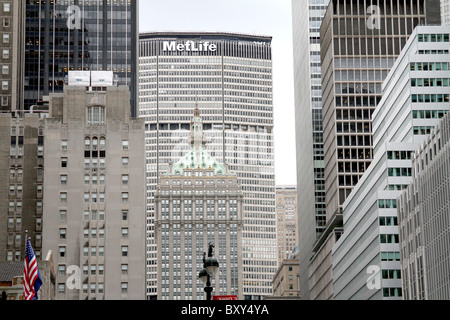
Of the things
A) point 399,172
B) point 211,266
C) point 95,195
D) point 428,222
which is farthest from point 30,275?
point 95,195

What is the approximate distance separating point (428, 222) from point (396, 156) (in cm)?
2444

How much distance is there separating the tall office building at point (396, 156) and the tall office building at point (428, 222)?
3265mm

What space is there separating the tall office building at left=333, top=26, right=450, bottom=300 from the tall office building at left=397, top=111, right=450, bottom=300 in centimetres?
327

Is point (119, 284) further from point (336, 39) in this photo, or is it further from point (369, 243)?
point (336, 39)

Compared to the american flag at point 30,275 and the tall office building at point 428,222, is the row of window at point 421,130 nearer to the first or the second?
the tall office building at point 428,222

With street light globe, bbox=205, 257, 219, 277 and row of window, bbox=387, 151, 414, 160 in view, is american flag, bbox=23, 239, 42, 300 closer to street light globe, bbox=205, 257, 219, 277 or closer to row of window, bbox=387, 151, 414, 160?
street light globe, bbox=205, 257, 219, 277

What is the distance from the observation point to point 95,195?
541ft

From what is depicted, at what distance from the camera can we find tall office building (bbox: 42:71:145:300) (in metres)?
159

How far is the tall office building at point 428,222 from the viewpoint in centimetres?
10575

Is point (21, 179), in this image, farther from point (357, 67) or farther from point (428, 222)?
point (428, 222)

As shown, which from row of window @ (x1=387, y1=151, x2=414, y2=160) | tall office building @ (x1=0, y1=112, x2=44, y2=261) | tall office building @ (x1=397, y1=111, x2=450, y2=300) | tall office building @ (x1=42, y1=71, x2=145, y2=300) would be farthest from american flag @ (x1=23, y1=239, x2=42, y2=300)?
tall office building @ (x1=0, y1=112, x2=44, y2=261)

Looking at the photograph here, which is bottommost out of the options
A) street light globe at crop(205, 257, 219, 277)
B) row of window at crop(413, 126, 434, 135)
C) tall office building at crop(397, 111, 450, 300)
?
street light globe at crop(205, 257, 219, 277)

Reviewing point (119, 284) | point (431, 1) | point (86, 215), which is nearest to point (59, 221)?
point (86, 215)

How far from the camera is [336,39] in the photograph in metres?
196
